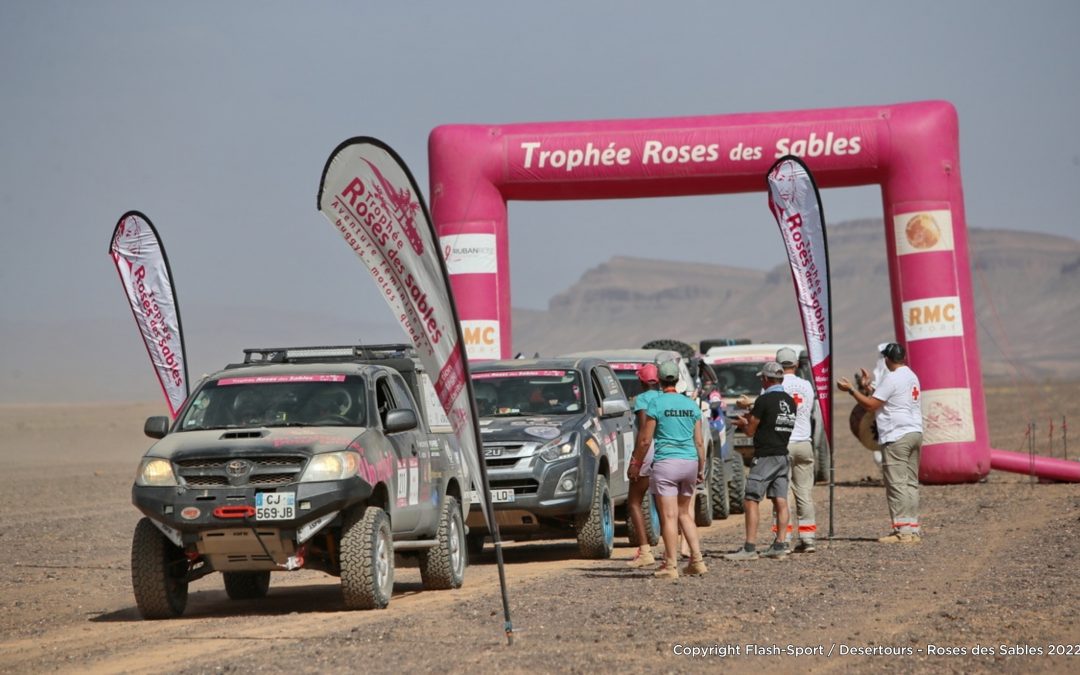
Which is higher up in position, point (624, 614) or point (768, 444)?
point (768, 444)

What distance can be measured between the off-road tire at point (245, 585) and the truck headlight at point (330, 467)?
230 centimetres

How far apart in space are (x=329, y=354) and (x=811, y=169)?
35.4 ft

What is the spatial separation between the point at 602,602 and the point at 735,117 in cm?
1254

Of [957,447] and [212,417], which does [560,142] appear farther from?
[212,417]

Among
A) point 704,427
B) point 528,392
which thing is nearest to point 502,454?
point 528,392

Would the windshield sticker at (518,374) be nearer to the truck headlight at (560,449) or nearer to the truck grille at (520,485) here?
the truck headlight at (560,449)

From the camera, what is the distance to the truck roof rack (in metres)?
13.3

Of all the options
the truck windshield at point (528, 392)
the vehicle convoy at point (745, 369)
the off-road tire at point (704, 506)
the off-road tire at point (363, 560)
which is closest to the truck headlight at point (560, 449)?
the truck windshield at point (528, 392)

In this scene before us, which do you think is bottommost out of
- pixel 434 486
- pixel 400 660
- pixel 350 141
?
pixel 400 660

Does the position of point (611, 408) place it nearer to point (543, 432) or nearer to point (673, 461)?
point (543, 432)

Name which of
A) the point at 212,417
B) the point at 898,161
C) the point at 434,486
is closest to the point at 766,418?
the point at 434,486

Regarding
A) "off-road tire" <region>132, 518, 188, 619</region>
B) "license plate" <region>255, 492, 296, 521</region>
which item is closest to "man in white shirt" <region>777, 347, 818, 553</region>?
"license plate" <region>255, 492, 296, 521</region>

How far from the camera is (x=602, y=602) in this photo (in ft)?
38.0

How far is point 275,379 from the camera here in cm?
1231
